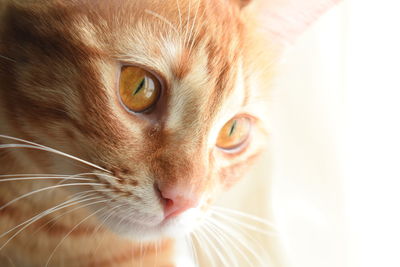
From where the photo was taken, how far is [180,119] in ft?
2.29

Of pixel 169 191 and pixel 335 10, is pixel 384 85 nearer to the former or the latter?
pixel 335 10

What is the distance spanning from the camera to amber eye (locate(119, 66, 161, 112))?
66 centimetres

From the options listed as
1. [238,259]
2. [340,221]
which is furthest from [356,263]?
[238,259]

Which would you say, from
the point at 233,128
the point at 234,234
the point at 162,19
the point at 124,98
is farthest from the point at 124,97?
the point at 234,234

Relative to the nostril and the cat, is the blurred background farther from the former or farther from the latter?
the nostril

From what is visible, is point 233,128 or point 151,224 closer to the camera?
→ point 151,224

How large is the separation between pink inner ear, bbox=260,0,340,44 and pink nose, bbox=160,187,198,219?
1.38 ft

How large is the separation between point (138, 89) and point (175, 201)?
0.18 meters

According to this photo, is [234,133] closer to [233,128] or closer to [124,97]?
[233,128]

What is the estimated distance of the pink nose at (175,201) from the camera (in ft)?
2.17

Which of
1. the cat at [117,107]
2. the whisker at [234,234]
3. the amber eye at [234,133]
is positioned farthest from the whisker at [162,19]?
the whisker at [234,234]

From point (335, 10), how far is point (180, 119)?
Result: 33cm

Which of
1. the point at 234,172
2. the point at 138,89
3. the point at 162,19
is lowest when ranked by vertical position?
the point at 234,172

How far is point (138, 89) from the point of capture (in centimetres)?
67
